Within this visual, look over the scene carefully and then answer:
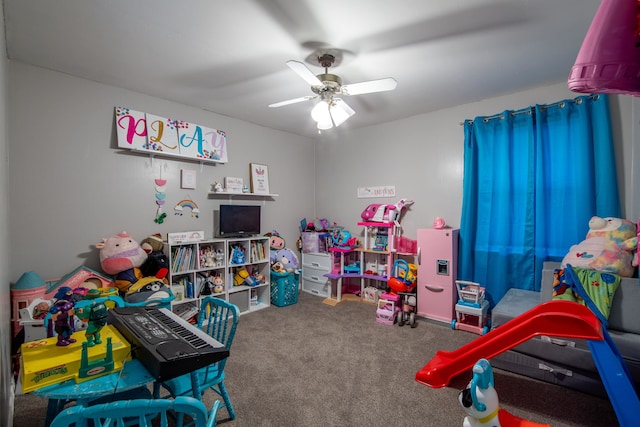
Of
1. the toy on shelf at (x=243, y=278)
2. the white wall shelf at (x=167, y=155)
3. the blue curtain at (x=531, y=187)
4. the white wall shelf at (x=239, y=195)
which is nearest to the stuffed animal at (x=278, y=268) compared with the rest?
the toy on shelf at (x=243, y=278)

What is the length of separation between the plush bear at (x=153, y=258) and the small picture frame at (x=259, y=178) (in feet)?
4.40

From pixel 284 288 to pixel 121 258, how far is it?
5.98 feet

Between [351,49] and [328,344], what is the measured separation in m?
2.50

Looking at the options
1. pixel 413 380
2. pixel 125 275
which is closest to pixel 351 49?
pixel 413 380

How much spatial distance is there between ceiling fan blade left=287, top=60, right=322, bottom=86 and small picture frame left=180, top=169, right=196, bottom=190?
1.92 metres

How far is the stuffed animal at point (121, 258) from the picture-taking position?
2568mm

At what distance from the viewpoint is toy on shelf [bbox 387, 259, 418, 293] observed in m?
3.33

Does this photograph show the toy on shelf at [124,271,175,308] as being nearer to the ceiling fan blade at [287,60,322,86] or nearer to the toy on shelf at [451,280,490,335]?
the ceiling fan blade at [287,60,322,86]

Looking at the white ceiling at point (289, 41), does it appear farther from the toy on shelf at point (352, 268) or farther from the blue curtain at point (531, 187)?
the toy on shelf at point (352, 268)

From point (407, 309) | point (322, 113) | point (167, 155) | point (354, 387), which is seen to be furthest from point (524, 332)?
point (167, 155)

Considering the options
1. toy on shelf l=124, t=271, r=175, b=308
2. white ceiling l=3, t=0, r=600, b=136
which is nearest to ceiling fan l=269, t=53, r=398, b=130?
white ceiling l=3, t=0, r=600, b=136

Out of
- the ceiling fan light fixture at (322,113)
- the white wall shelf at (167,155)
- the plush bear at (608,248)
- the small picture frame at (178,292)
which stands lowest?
the small picture frame at (178,292)

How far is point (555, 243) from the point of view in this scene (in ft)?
8.94

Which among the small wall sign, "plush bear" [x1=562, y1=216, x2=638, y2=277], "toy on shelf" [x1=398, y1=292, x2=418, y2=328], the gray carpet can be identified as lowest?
the gray carpet
